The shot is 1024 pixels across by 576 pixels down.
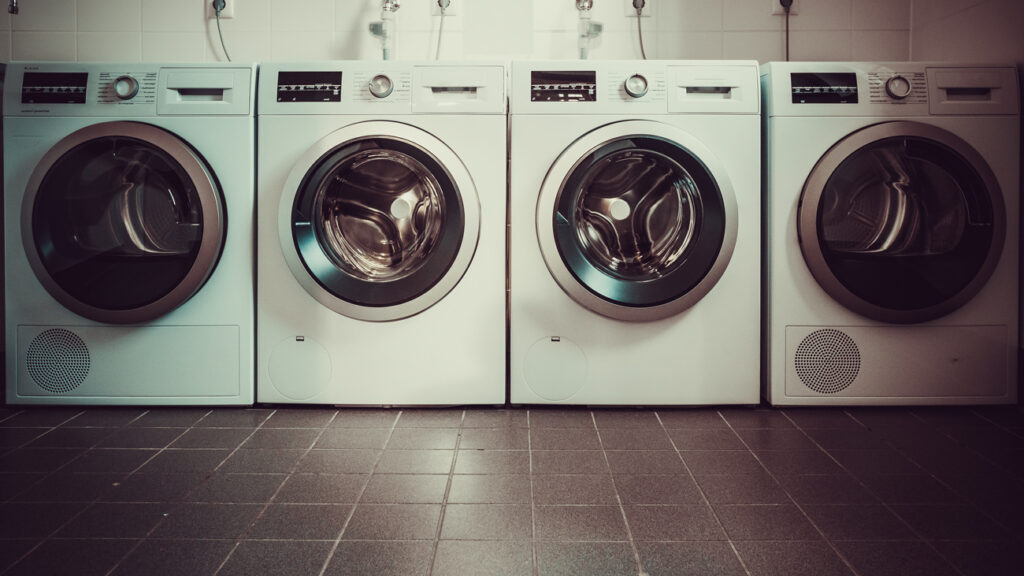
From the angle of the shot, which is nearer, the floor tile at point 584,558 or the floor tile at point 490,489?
the floor tile at point 584,558

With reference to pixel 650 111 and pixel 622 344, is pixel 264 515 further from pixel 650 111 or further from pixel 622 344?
pixel 650 111

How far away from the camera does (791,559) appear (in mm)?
1242

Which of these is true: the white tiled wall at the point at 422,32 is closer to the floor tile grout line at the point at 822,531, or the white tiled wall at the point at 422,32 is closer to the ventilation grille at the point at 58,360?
the ventilation grille at the point at 58,360

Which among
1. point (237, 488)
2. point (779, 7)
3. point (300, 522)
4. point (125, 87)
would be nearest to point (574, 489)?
point (300, 522)

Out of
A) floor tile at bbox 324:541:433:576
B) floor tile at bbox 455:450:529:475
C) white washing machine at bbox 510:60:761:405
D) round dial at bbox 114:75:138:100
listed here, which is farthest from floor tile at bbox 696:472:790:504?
round dial at bbox 114:75:138:100

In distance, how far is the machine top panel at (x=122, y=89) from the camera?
212 cm

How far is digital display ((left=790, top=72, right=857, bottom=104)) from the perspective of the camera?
212 centimetres

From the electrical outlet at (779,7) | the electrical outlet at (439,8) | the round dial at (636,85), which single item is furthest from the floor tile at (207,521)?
the electrical outlet at (779,7)

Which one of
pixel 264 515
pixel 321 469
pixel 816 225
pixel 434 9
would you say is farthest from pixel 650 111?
pixel 264 515

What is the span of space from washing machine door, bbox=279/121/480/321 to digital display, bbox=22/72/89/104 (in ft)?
2.39

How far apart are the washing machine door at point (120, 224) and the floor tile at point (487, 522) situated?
3.85 feet

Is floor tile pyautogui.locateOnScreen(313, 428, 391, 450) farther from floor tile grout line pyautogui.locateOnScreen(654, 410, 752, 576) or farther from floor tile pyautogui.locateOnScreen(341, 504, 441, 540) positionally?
floor tile grout line pyautogui.locateOnScreen(654, 410, 752, 576)

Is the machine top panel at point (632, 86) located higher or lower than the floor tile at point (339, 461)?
higher

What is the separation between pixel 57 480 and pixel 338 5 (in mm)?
2006
